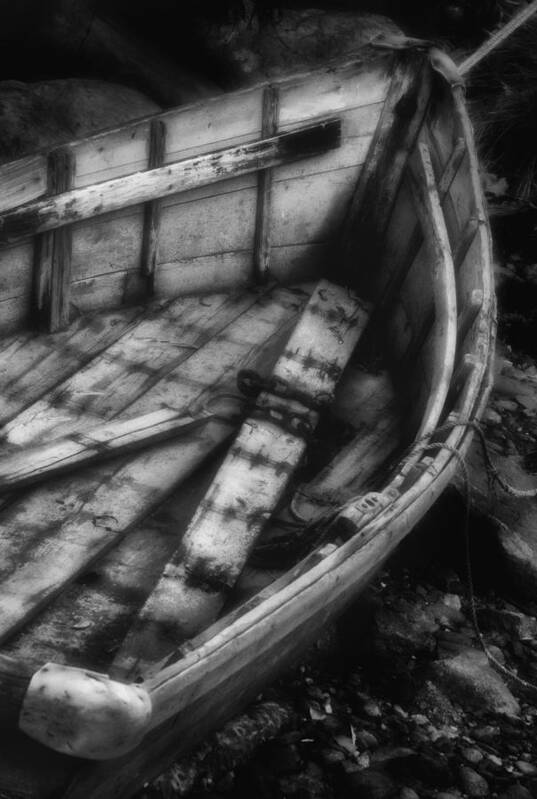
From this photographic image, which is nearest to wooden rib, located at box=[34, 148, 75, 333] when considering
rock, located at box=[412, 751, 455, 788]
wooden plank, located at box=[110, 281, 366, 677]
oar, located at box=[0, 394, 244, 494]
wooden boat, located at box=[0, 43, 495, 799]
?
wooden boat, located at box=[0, 43, 495, 799]

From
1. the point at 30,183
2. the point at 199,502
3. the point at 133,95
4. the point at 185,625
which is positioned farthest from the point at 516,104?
the point at 185,625

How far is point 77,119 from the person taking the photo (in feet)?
17.9

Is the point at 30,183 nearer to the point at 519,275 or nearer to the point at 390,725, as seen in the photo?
the point at 390,725

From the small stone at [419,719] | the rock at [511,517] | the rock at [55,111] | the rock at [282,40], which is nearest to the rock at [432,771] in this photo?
the small stone at [419,719]

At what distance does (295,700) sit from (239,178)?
8.77 ft

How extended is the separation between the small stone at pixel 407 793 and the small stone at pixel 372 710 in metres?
0.40

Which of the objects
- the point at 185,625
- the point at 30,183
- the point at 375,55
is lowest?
the point at 185,625

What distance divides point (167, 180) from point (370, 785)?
2889 millimetres

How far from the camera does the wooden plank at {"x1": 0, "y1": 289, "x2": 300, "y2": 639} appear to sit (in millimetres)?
2879

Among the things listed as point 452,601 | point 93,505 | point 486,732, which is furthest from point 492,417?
point 93,505

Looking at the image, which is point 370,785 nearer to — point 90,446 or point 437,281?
point 90,446

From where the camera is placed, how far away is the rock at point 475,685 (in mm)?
3691

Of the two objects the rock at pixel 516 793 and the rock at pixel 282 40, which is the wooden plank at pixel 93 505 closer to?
the rock at pixel 516 793

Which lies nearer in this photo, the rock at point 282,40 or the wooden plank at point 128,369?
the wooden plank at point 128,369
